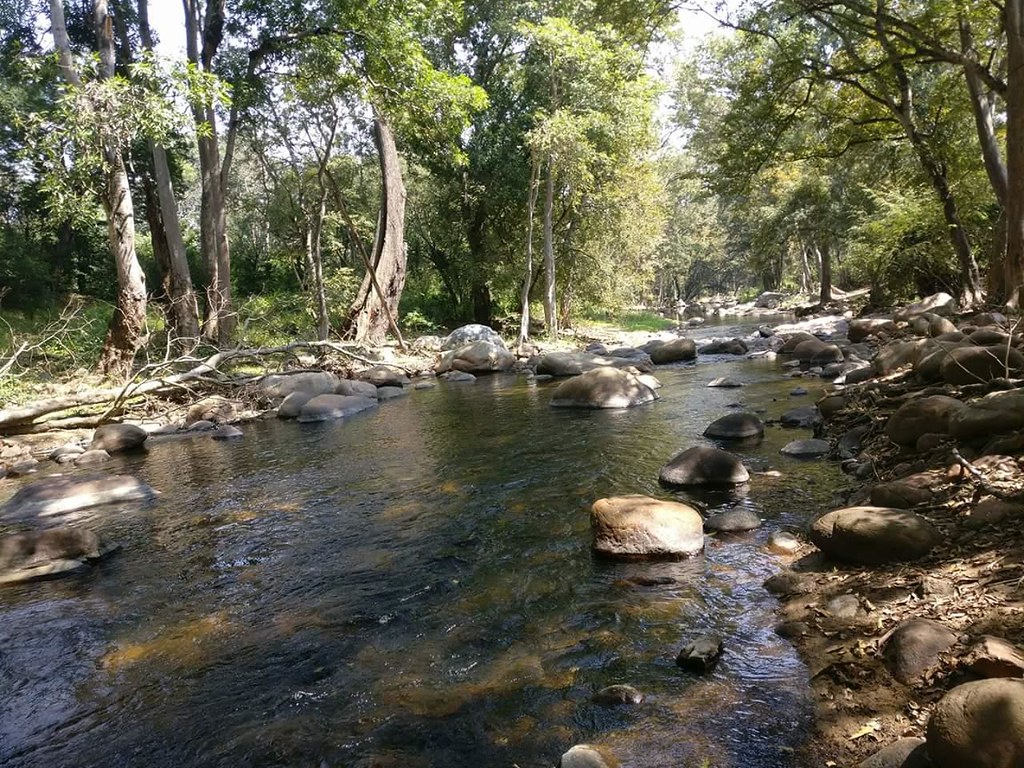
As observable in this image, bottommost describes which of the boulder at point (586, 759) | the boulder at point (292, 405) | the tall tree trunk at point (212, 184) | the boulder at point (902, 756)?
the boulder at point (586, 759)

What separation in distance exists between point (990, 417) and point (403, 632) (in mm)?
4662

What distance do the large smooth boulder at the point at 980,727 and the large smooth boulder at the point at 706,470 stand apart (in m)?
4.02

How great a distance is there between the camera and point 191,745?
10.2 feet

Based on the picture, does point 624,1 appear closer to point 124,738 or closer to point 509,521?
point 509,521

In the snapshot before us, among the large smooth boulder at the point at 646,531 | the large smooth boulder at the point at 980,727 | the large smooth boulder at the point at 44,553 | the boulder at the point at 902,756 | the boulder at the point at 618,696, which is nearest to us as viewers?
the large smooth boulder at the point at 980,727

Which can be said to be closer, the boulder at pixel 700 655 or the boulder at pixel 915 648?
the boulder at pixel 915 648

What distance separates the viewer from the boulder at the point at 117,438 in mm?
10789

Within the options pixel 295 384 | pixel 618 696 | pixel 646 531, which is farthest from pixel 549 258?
pixel 618 696

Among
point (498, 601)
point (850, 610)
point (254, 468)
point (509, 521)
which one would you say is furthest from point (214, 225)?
point (850, 610)

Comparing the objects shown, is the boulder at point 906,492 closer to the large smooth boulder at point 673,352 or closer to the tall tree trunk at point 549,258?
the large smooth boulder at point 673,352

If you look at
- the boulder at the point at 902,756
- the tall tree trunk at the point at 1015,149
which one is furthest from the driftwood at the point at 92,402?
the tall tree trunk at the point at 1015,149

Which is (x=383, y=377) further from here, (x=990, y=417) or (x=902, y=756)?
(x=902, y=756)

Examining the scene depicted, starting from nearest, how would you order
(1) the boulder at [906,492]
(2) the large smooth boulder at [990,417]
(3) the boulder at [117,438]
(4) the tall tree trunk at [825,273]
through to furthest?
(1) the boulder at [906,492]
(2) the large smooth boulder at [990,417]
(3) the boulder at [117,438]
(4) the tall tree trunk at [825,273]

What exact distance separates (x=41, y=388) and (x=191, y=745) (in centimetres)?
1224
